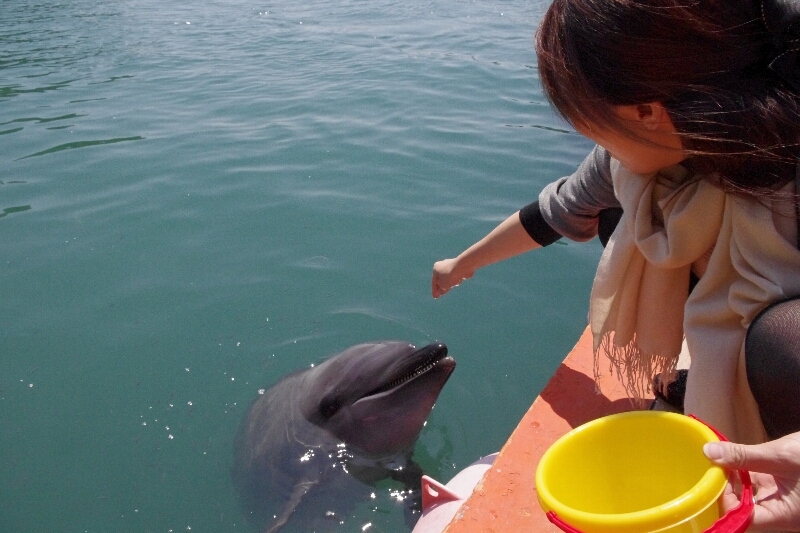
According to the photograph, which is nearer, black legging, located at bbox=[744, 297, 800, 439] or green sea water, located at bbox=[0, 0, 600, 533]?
black legging, located at bbox=[744, 297, 800, 439]

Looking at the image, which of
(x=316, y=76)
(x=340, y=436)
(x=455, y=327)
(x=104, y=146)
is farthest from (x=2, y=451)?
(x=316, y=76)

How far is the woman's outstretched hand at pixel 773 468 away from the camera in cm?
153

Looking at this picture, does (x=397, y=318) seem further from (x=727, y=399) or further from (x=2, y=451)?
(x=727, y=399)

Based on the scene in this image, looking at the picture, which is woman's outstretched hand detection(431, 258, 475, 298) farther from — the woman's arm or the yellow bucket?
the yellow bucket

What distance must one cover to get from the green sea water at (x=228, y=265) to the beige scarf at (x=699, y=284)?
6.06 ft

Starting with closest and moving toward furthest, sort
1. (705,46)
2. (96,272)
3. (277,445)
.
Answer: (705,46) < (277,445) < (96,272)

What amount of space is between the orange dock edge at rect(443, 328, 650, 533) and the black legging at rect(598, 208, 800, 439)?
873mm

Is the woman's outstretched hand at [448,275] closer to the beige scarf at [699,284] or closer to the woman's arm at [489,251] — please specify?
the woman's arm at [489,251]

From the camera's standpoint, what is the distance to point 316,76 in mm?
12055

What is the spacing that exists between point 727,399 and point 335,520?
7.62ft

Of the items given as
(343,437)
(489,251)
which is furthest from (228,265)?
(489,251)

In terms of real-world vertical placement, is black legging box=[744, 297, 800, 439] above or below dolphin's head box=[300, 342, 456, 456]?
above

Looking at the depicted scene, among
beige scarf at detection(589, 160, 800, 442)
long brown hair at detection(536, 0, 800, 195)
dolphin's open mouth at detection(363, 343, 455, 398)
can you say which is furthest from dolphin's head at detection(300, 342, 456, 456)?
long brown hair at detection(536, 0, 800, 195)

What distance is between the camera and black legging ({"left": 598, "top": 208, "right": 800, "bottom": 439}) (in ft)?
6.23
